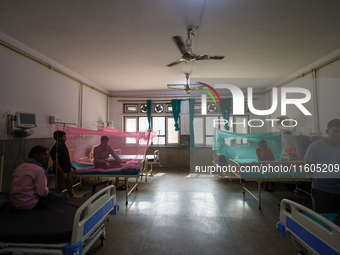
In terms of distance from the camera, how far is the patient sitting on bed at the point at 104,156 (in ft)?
13.7

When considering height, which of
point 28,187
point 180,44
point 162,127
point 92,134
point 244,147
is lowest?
point 28,187

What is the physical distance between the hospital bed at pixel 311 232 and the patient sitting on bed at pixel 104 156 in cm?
345

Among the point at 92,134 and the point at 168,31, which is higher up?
the point at 168,31

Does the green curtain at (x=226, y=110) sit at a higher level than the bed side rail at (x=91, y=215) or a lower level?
higher

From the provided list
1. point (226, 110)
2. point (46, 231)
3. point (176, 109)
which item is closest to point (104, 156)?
point (46, 231)

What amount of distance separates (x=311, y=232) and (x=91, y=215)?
2.03m

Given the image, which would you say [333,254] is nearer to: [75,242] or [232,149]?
[75,242]

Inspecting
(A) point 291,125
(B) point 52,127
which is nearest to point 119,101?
(B) point 52,127

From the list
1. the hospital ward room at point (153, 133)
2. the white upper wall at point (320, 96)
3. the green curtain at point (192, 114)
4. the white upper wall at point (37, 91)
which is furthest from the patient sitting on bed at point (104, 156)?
the white upper wall at point (320, 96)

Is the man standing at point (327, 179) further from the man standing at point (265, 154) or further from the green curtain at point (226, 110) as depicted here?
the green curtain at point (226, 110)

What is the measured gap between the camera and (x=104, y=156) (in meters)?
4.43

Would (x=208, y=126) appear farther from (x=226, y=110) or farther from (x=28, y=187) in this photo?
(x=28, y=187)

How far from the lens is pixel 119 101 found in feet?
25.8

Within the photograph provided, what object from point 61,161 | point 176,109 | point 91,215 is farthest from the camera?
point 176,109
